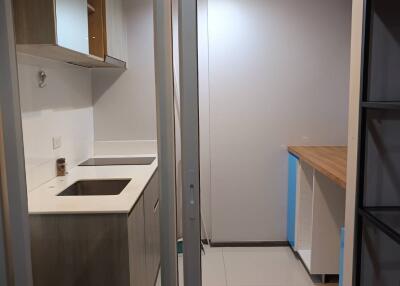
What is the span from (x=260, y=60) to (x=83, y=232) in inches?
84.8

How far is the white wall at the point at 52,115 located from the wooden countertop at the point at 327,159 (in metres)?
1.71

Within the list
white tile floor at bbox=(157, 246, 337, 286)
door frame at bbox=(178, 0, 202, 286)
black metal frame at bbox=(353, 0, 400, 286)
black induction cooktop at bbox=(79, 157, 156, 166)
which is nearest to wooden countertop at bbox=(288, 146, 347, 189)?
black metal frame at bbox=(353, 0, 400, 286)

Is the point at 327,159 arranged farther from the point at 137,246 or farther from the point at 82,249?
the point at 82,249

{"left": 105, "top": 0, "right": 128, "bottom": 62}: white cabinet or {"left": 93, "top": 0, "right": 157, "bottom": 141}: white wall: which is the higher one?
{"left": 105, "top": 0, "right": 128, "bottom": 62}: white cabinet

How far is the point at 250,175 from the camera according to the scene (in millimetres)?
3375

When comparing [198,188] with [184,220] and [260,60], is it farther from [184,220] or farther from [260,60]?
[260,60]

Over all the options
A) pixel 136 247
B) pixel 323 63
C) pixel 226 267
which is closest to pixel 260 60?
pixel 323 63

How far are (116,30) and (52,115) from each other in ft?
2.87

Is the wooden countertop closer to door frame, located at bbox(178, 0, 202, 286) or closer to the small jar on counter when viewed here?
door frame, located at bbox(178, 0, 202, 286)

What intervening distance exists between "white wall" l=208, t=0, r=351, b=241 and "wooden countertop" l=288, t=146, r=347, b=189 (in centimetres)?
19

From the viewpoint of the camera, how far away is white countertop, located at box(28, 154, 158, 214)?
1801 millimetres

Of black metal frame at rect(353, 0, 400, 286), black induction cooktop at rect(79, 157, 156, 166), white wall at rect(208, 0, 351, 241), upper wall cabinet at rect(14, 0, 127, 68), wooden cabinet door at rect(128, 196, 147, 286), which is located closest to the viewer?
black metal frame at rect(353, 0, 400, 286)

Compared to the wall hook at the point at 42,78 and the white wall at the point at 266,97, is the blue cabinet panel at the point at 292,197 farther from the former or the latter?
the wall hook at the point at 42,78

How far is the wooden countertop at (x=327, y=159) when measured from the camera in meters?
2.18
